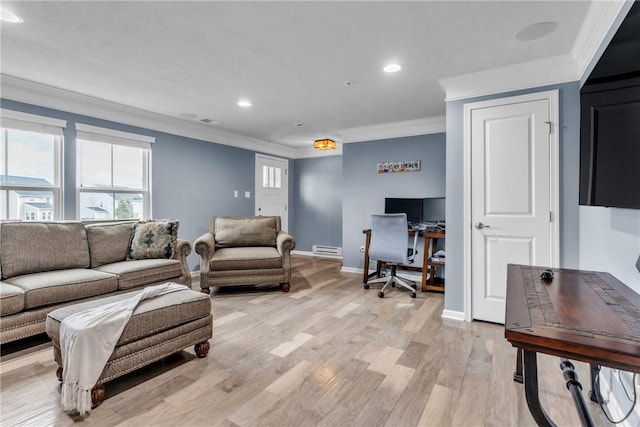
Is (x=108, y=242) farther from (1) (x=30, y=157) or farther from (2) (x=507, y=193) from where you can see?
(2) (x=507, y=193)

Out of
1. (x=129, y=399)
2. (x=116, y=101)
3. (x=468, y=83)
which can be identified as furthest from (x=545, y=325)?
(x=116, y=101)

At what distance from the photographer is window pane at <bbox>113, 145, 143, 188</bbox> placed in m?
3.95

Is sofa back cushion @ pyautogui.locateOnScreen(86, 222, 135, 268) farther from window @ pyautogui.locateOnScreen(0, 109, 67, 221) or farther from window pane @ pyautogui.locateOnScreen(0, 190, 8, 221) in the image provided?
window pane @ pyautogui.locateOnScreen(0, 190, 8, 221)

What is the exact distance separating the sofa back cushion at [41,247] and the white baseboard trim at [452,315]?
3.47 meters

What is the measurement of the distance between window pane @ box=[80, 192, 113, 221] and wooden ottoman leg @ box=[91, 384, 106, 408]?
2.60 meters

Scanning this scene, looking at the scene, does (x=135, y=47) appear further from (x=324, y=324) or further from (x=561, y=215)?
(x=561, y=215)

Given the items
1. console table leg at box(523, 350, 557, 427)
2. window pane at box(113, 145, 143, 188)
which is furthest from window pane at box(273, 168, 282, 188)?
console table leg at box(523, 350, 557, 427)

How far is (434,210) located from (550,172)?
5.82 feet

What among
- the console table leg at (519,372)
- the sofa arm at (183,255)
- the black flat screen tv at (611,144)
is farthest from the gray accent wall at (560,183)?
the sofa arm at (183,255)

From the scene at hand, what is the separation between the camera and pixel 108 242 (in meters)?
3.32

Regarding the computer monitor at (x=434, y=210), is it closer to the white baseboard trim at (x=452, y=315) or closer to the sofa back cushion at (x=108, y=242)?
the white baseboard trim at (x=452, y=315)

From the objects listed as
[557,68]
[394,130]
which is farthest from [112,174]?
[557,68]

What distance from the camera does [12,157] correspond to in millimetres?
3107

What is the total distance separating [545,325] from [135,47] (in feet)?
9.61
